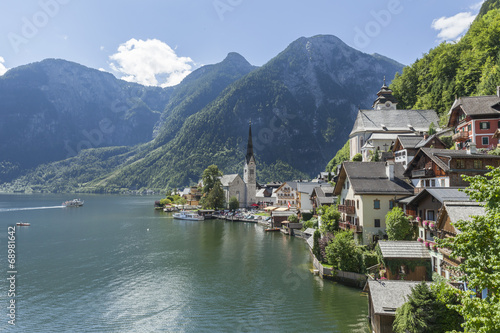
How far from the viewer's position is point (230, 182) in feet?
449

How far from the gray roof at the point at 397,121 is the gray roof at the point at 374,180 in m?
43.3

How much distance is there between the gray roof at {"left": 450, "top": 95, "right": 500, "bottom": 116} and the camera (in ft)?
161

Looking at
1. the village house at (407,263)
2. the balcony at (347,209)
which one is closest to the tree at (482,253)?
the village house at (407,263)

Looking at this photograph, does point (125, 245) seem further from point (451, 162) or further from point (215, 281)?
point (451, 162)

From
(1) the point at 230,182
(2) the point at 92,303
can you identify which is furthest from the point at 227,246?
(1) the point at 230,182

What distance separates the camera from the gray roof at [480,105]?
4918 cm

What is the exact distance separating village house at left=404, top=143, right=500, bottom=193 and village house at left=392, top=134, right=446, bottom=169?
1232 centimetres

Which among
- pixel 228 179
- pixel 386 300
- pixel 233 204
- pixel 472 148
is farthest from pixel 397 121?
pixel 228 179

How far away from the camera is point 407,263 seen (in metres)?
28.7

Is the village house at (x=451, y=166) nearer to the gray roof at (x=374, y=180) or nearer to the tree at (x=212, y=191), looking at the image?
the gray roof at (x=374, y=180)

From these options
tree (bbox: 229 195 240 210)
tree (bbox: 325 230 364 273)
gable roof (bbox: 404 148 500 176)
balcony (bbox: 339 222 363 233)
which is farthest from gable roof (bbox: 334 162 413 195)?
tree (bbox: 229 195 240 210)

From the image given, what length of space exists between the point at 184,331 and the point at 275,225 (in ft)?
194

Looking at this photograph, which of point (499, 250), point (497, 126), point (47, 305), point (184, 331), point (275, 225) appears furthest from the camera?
point (275, 225)

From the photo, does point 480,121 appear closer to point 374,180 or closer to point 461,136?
point 461,136
